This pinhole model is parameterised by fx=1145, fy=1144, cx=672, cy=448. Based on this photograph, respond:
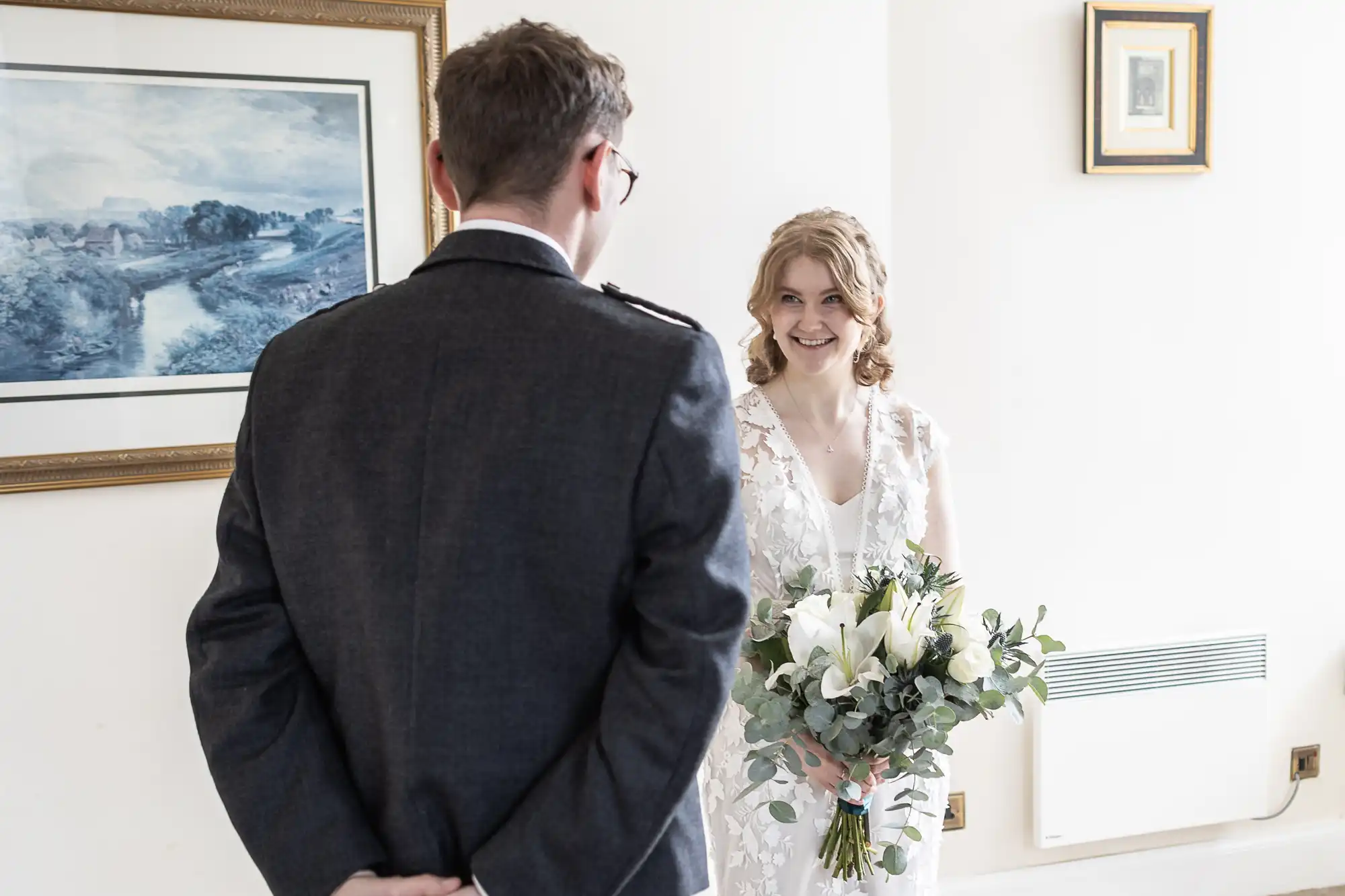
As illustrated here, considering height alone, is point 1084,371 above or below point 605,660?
above

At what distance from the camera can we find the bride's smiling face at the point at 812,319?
2066mm

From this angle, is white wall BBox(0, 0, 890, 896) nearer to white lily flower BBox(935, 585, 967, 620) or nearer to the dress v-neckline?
the dress v-neckline

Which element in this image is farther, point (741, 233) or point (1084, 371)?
point (1084, 371)

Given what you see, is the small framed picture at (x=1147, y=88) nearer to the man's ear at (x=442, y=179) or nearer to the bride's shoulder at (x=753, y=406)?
the bride's shoulder at (x=753, y=406)

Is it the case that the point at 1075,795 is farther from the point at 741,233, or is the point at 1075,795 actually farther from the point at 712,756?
the point at 741,233

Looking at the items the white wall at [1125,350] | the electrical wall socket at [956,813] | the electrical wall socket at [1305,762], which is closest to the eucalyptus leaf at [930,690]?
the white wall at [1125,350]

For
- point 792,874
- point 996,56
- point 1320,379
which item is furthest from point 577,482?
point 1320,379

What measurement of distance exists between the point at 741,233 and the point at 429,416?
1472mm

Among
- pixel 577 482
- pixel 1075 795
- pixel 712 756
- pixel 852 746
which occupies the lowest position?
pixel 1075 795

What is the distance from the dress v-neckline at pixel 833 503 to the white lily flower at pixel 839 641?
0.88 feet

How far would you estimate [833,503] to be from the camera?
2.09 meters

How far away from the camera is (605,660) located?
111 cm

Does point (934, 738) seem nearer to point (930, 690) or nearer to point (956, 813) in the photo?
point (930, 690)

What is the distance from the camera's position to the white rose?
1590mm
